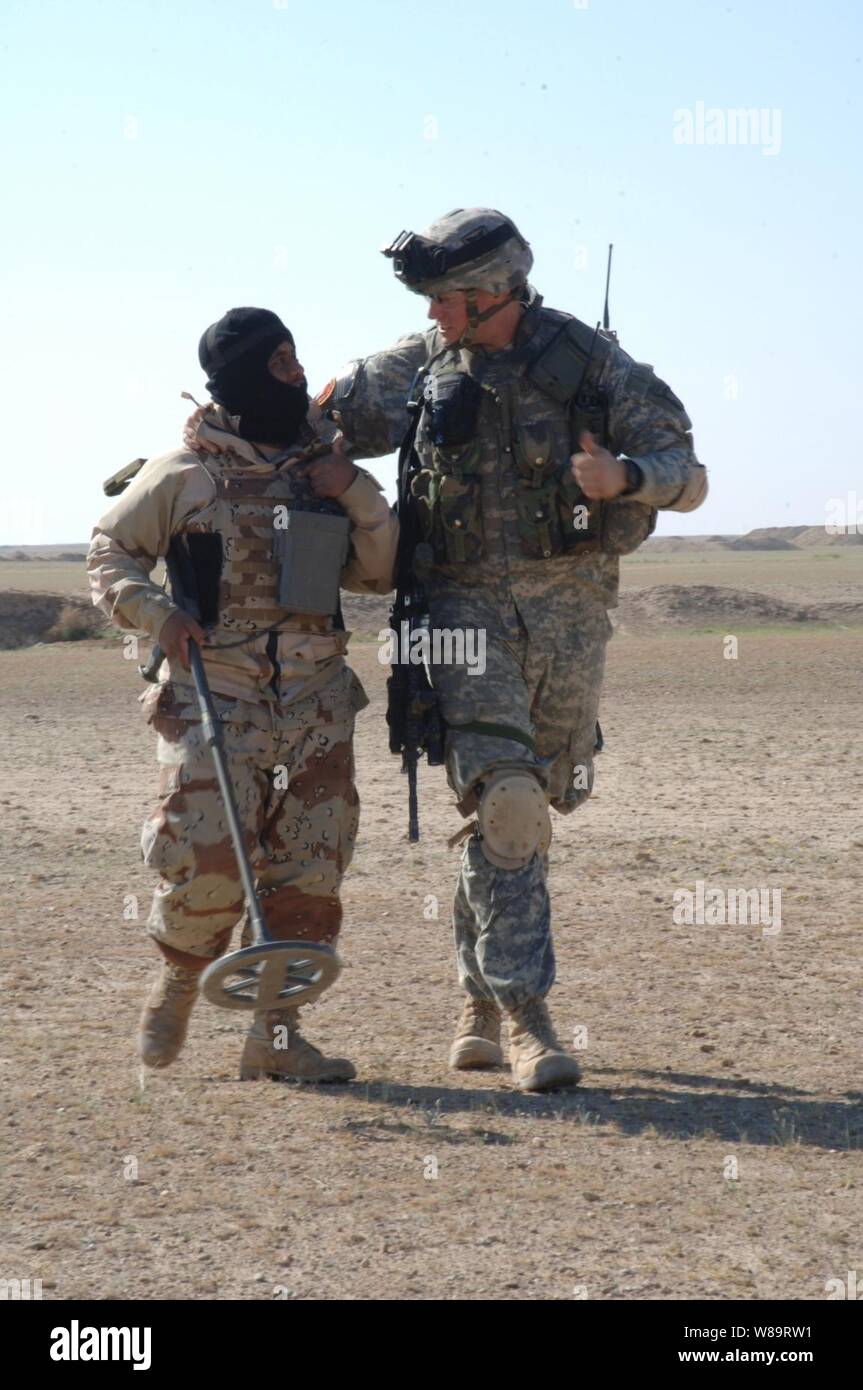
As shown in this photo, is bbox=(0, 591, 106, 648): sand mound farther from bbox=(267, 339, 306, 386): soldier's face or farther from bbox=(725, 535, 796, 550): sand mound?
bbox=(725, 535, 796, 550): sand mound

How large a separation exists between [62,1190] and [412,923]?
3156 millimetres

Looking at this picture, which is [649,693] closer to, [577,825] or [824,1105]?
[577,825]

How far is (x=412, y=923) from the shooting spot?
749 centimetres

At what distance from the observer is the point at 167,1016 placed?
17.2 ft

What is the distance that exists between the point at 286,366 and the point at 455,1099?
2053 mm

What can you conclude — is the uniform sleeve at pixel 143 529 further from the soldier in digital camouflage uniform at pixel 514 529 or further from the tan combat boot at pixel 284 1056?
the tan combat boot at pixel 284 1056

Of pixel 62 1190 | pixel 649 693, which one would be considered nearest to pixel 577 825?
pixel 62 1190

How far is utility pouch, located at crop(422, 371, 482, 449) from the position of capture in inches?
210

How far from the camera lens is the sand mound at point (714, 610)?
25.8m

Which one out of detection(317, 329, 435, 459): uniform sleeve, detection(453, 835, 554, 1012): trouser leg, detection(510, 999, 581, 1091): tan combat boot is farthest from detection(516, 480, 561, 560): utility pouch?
detection(510, 999, 581, 1091): tan combat boot

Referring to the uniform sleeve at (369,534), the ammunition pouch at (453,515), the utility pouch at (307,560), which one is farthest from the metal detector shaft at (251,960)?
the ammunition pouch at (453,515)

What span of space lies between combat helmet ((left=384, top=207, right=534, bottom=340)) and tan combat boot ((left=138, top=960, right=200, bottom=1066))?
6.67ft

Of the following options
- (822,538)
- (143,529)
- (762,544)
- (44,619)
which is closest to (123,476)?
(143,529)

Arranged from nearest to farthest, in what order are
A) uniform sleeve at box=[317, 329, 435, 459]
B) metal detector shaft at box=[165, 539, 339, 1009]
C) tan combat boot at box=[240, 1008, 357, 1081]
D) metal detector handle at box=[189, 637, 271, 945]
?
metal detector shaft at box=[165, 539, 339, 1009], metal detector handle at box=[189, 637, 271, 945], tan combat boot at box=[240, 1008, 357, 1081], uniform sleeve at box=[317, 329, 435, 459]
